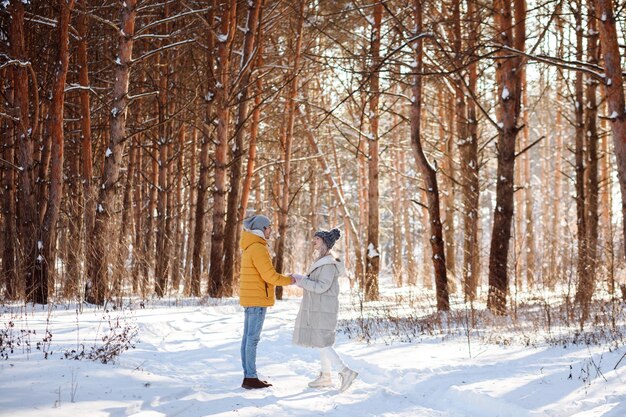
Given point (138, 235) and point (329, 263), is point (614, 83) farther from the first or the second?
point (138, 235)

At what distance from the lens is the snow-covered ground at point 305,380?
14.6 feet

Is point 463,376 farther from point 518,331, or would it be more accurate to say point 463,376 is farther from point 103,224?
point 103,224

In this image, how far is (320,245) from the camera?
5539 mm

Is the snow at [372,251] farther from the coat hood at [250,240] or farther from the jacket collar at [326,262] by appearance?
the coat hood at [250,240]

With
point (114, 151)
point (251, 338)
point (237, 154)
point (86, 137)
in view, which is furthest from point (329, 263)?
point (237, 154)

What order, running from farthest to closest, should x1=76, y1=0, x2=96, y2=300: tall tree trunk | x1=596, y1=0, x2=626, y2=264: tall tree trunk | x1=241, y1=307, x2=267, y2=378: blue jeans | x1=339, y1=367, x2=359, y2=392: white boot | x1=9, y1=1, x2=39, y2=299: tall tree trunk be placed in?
x1=76, y1=0, x2=96, y2=300: tall tree trunk
x1=9, y1=1, x2=39, y2=299: tall tree trunk
x1=596, y1=0, x2=626, y2=264: tall tree trunk
x1=241, y1=307, x2=267, y2=378: blue jeans
x1=339, y1=367, x2=359, y2=392: white boot

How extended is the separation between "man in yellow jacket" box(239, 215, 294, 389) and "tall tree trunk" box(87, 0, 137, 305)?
5167 mm

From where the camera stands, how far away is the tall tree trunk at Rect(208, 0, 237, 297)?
1294cm

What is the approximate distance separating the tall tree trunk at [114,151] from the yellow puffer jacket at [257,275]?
5169 millimetres

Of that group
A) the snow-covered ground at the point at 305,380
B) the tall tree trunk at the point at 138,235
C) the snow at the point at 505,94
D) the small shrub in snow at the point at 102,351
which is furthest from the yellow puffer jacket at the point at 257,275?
the snow at the point at 505,94

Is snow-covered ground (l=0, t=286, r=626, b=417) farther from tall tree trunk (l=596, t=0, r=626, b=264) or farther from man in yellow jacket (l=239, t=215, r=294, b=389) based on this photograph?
tall tree trunk (l=596, t=0, r=626, b=264)

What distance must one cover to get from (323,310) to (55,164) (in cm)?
674

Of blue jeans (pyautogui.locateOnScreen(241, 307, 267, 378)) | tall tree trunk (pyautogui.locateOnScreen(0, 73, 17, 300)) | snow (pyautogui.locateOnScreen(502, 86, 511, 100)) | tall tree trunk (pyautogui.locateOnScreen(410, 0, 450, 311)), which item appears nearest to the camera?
blue jeans (pyautogui.locateOnScreen(241, 307, 267, 378))

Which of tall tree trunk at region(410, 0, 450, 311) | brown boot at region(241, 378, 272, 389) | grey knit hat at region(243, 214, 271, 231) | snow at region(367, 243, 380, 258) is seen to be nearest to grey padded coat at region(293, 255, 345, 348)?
brown boot at region(241, 378, 272, 389)
